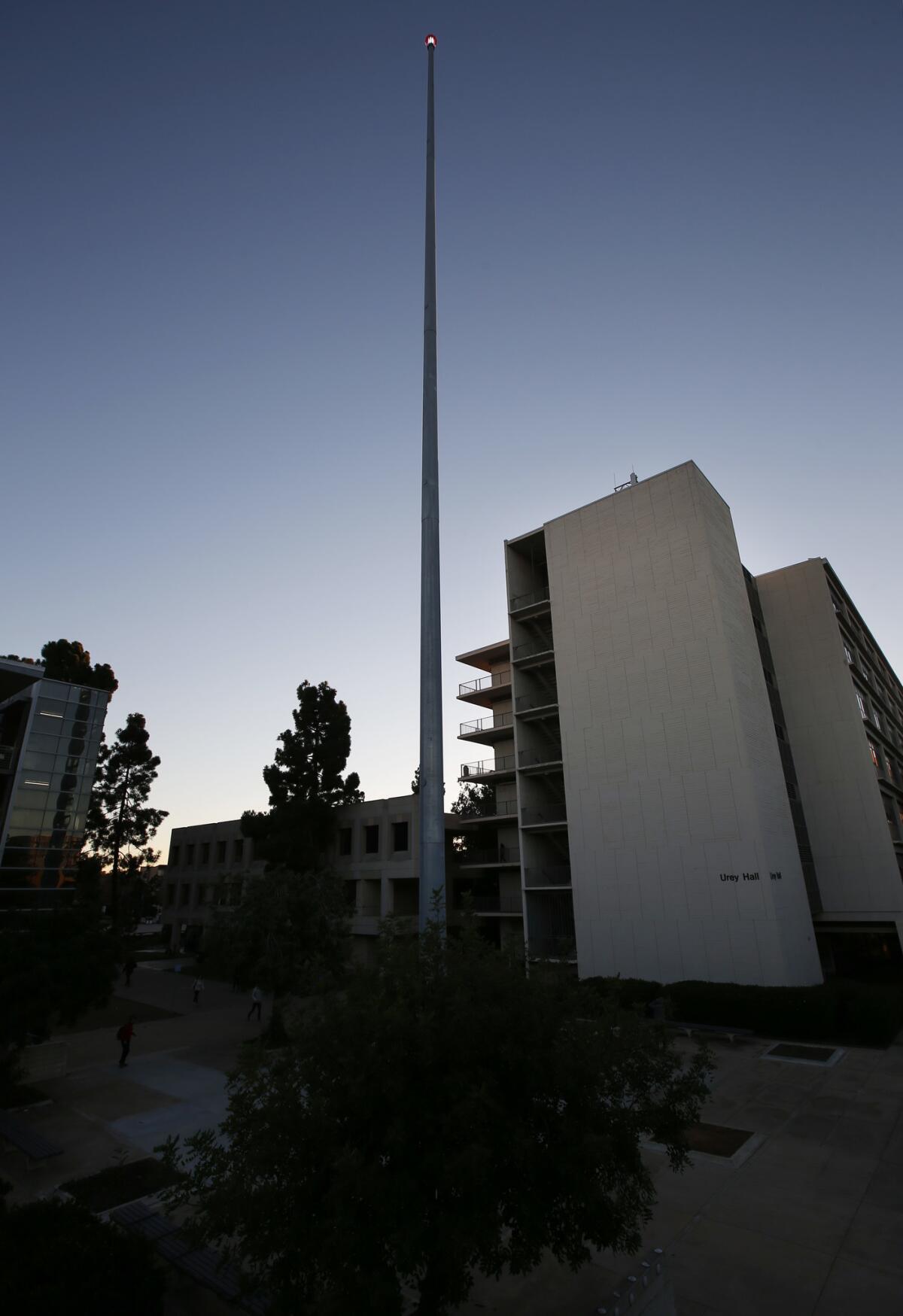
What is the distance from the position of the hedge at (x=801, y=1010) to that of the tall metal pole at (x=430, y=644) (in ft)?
47.2

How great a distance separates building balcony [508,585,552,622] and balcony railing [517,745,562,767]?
706cm

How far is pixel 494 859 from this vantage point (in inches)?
1336

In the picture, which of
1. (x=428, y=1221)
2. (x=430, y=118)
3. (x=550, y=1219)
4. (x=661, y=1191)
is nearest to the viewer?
(x=428, y=1221)

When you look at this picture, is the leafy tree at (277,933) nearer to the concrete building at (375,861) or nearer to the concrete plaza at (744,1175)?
the concrete plaza at (744,1175)

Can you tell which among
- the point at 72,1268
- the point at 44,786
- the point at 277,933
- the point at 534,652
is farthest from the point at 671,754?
the point at 44,786

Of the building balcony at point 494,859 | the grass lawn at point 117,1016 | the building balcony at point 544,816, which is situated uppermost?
the building balcony at point 544,816


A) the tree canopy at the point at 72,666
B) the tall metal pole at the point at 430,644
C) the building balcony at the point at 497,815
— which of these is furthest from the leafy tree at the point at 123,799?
the tall metal pole at the point at 430,644

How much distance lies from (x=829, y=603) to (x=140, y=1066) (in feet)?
119

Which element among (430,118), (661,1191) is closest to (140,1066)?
(661,1191)

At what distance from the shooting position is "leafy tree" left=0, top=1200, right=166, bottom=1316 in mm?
5898

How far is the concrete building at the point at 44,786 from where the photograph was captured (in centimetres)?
2686

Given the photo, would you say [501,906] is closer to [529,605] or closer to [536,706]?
[536,706]

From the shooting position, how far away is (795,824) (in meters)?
30.9

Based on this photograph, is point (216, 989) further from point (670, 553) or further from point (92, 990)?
point (670, 553)
